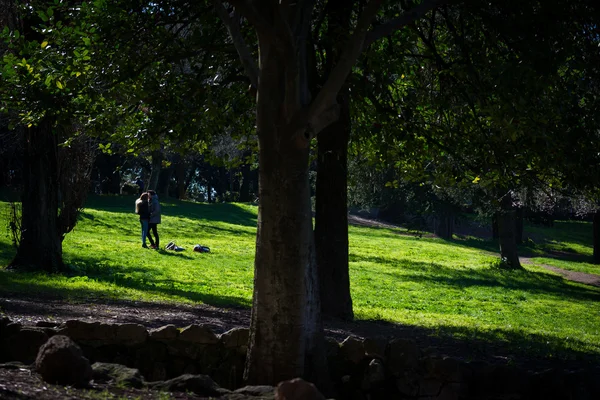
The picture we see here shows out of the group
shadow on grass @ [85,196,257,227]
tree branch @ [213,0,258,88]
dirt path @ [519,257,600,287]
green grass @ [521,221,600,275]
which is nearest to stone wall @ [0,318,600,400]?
tree branch @ [213,0,258,88]

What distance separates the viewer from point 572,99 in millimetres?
9992

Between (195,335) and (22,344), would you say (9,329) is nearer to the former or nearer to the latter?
(22,344)

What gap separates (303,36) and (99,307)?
6.15 metres

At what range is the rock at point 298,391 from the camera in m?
4.95

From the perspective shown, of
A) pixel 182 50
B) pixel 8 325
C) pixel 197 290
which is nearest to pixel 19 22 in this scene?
pixel 182 50

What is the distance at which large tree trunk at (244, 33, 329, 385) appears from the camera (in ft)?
23.0

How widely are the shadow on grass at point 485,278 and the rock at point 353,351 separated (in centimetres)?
1560

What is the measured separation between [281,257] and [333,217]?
528 centimetres

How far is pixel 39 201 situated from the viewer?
15539 millimetres

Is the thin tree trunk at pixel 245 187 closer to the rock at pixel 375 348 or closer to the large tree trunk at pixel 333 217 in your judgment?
the large tree trunk at pixel 333 217

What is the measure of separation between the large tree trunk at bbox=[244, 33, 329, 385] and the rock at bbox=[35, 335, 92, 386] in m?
1.84

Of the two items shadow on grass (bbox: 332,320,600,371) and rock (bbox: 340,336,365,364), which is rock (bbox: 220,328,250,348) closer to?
rock (bbox: 340,336,365,364)

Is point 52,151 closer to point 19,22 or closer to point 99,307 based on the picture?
point 19,22

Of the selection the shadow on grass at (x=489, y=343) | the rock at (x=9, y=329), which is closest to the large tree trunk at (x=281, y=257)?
the rock at (x=9, y=329)
